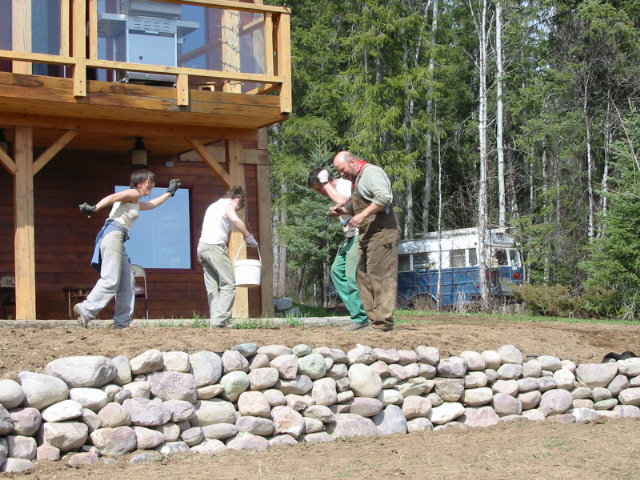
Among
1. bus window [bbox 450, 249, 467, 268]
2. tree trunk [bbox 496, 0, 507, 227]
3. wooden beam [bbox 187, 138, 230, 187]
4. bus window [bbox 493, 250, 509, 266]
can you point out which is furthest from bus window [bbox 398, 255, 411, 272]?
wooden beam [bbox 187, 138, 230, 187]

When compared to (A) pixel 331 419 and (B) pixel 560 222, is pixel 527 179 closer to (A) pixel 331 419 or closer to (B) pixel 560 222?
(B) pixel 560 222

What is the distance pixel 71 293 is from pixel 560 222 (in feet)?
49.1

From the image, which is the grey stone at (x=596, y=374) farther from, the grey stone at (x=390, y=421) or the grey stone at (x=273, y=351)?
the grey stone at (x=273, y=351)

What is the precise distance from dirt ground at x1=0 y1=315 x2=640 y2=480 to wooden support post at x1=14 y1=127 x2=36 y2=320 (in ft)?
9.75

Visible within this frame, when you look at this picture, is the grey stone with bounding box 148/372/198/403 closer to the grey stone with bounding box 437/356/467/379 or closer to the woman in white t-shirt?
the woman in white t-shirt

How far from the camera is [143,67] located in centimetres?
1050

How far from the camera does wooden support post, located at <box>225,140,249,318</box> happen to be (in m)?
11.5

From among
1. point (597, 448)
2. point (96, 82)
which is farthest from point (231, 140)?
point (597, 448)

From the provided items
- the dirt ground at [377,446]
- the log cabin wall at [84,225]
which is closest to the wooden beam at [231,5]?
the log cabin wall at [84,225]

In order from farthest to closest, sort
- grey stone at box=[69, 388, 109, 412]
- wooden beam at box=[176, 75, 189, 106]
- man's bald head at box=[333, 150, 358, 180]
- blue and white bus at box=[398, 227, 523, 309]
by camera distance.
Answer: blue and white bus at box=[398, 227, 523, 309] < wooden beam at box=[176, 75, 189, 106] < man's bald head at box=[333, 150, 358, 180] < grey stone at box=[69, 388, 109, 412]

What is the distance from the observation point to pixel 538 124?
24.1 meters

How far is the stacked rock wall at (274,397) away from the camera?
5.55m

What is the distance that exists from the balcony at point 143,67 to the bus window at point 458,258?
13.0m

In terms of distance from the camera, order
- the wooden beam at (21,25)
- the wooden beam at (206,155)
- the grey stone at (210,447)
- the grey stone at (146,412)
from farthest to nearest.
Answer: the wooden beam at (206,155) < the wooden beam at (21,25) < the grey stone at (210,447) < the grey stone at (146,412)
